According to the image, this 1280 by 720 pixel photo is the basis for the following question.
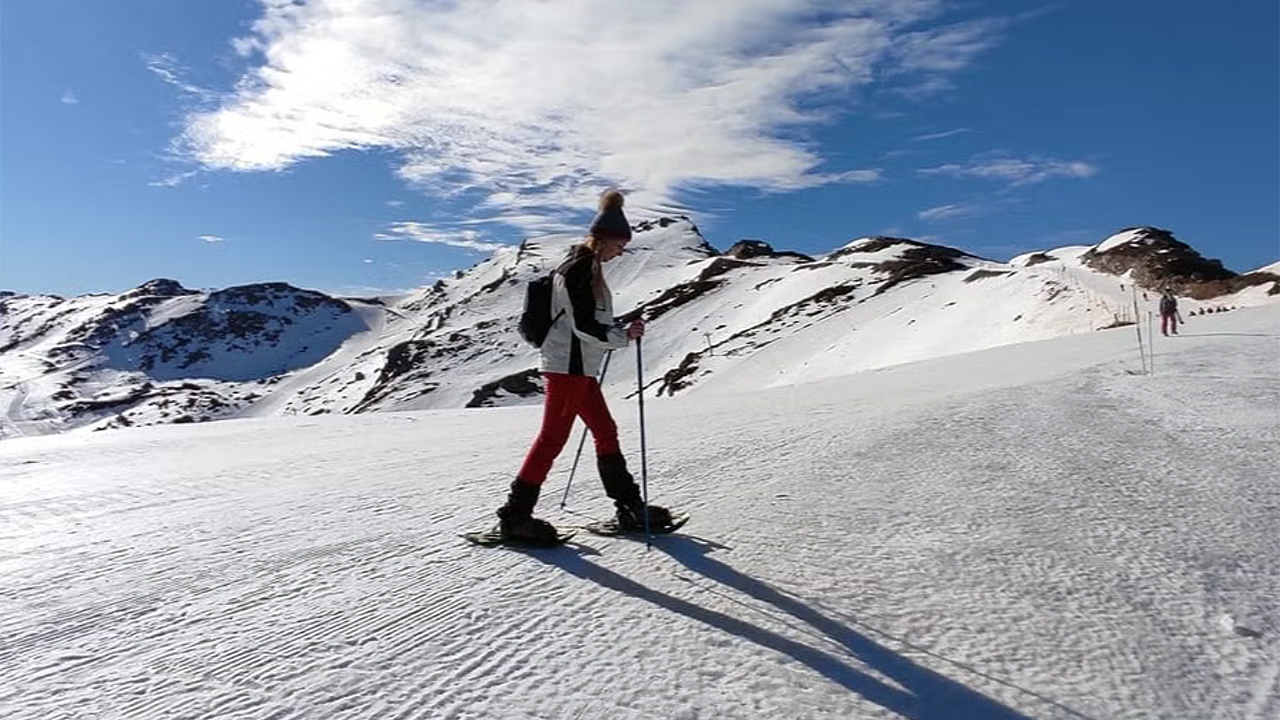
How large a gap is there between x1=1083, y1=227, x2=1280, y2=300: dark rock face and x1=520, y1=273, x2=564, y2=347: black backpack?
4982 cm

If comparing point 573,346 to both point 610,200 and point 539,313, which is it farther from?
point 610,200

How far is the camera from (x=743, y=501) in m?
6.05

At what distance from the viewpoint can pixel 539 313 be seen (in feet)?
16.7

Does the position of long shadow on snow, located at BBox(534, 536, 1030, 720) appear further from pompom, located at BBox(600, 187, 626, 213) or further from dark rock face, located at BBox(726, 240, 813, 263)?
dark rock face, located at BBox(726, 240, 813, 263)

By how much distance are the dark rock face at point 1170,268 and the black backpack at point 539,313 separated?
163 ft

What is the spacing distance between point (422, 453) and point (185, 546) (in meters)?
4.00

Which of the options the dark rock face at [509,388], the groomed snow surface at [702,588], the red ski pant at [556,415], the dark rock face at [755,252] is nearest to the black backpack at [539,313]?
the red ski pant at [556,415]

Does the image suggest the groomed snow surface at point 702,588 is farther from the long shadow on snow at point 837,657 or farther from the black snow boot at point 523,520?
the black snow boot at point 523,520

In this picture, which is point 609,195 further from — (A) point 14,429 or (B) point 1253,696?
(A) point 14,429

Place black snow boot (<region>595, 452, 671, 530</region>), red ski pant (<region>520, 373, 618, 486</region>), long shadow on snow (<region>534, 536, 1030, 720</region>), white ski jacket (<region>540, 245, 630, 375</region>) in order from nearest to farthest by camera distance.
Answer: long shadow on snow (<region>534, 536, 1030, 720</region>), white ski jacket (<region>540, 245, 630, 375</region>), red ski pant (<region>520, 373, 618, 486</region>), black snow boot (<region>595, 452, 671, 530</region>)

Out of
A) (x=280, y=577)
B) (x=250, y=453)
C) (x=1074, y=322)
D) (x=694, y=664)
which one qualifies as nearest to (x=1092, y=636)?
(x=694, y=664)

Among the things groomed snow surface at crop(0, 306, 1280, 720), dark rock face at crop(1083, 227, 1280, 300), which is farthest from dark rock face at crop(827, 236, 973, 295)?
groomed snow surface at crop(0, 306, 1280, 720)

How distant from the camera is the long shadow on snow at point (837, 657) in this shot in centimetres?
314

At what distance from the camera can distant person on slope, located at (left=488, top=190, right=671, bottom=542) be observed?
4949 millimetres
